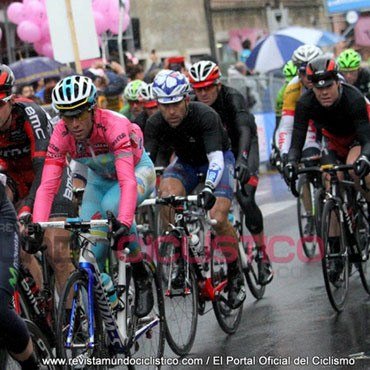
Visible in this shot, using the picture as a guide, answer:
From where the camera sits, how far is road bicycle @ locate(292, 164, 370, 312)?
8227 millimetres

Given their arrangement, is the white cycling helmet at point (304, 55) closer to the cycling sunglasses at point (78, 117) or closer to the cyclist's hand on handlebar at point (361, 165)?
the cyclist's hand on handlebar at point (361, 165)

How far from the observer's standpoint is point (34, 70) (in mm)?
15945

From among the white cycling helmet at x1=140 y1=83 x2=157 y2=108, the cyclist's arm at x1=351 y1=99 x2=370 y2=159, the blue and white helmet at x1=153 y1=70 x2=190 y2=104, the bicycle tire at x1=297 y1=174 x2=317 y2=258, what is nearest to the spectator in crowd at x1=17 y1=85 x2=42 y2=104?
the white cycling helmet at x1=140 y1=83 x2=157 y2=108

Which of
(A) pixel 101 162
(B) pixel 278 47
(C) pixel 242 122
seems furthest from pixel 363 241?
(B) pixel 278 47

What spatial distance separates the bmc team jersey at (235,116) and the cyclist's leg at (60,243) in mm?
2497

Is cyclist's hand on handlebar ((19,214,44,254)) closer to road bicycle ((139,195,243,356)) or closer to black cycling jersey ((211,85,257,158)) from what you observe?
road bicycle ((139,195,243,356))

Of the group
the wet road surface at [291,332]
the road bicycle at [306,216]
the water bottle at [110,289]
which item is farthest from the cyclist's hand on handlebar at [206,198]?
the road bicycle at [306,216]

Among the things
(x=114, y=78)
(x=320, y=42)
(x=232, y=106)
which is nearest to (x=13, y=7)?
(x=114, y=78)

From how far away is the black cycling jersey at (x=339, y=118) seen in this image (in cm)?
851

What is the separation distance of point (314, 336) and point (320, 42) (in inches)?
723

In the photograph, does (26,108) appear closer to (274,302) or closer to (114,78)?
(274,302)

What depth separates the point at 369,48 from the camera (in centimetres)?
3347

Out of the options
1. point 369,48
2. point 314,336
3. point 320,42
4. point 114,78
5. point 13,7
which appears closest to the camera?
point 314,336

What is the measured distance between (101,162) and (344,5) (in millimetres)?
35224
